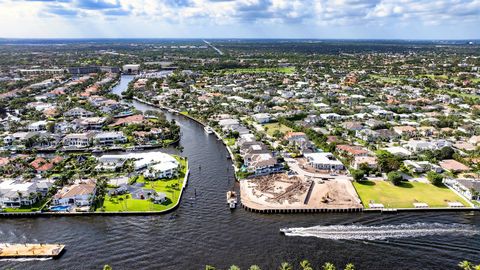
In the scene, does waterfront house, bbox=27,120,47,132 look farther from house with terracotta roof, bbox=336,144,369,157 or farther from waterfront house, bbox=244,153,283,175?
house with terracotta roof, bbox=336,144,369,157

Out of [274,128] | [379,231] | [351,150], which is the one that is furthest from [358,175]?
[274,128]

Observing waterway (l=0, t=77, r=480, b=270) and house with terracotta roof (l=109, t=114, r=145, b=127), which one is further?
house with terracotta roof (l=109, t=114, r=145, b=127)

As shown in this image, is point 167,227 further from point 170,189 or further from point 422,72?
point 422,72

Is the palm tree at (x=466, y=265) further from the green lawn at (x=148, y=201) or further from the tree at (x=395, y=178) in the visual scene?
the green lawn at (x=148, y=201)

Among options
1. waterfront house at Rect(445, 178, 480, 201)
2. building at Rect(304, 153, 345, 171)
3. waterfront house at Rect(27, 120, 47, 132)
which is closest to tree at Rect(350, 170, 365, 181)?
building at Rect(304, 153, 345, 171)

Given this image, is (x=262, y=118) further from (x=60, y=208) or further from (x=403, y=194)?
(x=60, y=208)

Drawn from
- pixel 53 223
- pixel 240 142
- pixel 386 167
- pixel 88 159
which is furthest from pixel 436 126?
pixel 53 223
